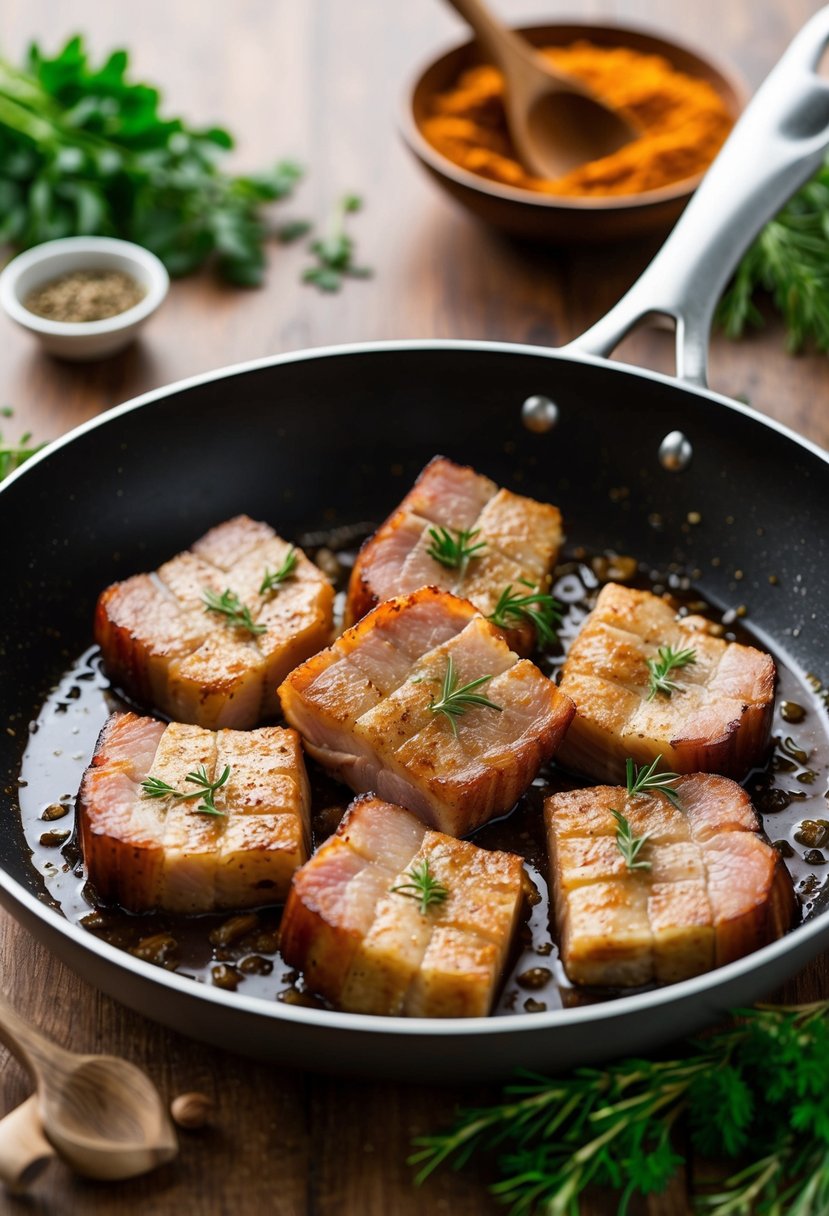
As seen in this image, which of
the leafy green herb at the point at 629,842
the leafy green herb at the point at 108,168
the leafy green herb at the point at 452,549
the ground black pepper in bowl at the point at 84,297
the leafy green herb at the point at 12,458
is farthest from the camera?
the leafy green herb at the point at 108,168

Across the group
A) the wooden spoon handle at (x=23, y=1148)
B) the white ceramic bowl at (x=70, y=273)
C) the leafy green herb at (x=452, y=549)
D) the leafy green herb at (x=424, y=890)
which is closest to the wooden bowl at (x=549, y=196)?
the white ceramic bowl at (x=70, y=273)

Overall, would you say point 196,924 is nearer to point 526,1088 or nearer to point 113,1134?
point 113,1134

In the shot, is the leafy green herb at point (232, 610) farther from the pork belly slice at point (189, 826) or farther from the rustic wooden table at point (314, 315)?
the rustic wooden table at point (314, 315)

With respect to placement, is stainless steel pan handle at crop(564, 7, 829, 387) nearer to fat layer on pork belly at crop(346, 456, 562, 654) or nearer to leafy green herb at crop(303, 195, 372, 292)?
fat layer on pork belly at crop(346, 456, 562, 654)

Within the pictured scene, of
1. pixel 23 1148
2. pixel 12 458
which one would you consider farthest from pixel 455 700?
pixel 12 458

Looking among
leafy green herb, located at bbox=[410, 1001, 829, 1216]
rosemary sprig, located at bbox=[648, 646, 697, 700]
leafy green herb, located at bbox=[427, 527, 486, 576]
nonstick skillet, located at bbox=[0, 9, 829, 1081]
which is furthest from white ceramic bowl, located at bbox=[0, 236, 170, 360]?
leafy green herb, located at bbox=[410, 1001, 829, 1216]

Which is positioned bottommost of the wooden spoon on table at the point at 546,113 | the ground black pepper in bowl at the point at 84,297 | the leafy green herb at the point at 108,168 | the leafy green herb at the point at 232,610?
the leafy green herb at the point at 232,610

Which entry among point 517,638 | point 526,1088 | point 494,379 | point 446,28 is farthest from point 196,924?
point 446,28
